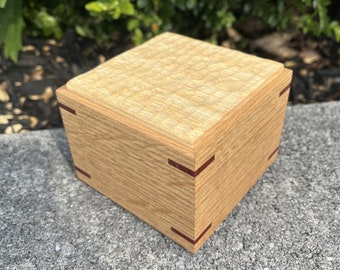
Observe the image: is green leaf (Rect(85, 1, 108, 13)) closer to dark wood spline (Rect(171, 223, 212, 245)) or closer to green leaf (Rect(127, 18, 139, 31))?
green leaf (Rect(127, 18, 139, 31))

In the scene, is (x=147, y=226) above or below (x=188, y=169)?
below

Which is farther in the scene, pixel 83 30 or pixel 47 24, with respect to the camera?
pixel 83 30

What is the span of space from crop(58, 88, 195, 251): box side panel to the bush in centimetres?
80

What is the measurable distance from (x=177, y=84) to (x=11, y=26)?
1.11m

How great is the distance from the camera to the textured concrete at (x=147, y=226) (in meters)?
1.35

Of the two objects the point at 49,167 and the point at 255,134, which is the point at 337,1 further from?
the point at 49,167

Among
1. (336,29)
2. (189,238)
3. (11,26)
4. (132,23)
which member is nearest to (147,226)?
(189,238)

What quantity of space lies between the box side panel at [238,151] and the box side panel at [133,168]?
5cm

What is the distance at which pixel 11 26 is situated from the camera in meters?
2.00

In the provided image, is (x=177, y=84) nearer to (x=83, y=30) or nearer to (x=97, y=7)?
(x=97, y=7)

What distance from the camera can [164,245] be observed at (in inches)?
54.9

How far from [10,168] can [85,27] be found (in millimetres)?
970

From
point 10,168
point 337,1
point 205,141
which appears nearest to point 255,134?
point 205,141

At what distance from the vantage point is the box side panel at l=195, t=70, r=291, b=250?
3.94ft
